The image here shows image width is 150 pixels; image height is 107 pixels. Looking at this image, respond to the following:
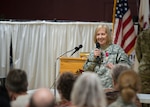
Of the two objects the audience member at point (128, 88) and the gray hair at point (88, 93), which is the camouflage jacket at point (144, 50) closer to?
the audience member at point (128, 88)

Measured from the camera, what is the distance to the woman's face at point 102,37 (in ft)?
14.1

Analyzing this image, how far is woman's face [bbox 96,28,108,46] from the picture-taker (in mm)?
4289

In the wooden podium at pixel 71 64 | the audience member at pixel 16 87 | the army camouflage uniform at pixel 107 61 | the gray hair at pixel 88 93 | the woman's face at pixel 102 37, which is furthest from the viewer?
the wooden podium at pixel 71 64

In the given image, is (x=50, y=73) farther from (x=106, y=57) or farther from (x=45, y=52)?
(x=106, y=57)

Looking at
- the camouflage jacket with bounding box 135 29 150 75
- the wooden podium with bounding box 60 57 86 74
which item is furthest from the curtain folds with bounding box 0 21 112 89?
the camouflage jacket with bounding box 135 29 150 75

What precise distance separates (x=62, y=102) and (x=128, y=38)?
359 centimetres

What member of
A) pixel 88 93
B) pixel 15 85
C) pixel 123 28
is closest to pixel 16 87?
pixel 15 85

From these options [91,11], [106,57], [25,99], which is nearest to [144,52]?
[106,57]

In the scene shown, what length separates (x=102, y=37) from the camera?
4.29 meters

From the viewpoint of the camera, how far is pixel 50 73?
23.9 feet

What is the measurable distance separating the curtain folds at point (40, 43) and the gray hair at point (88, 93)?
466 centimetres

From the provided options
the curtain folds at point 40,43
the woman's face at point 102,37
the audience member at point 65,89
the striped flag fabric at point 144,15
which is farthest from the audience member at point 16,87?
the curtain folds at point 40,43

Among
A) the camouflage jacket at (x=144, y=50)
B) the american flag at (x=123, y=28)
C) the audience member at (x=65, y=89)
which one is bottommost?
the audience member at (x=65, y=89)

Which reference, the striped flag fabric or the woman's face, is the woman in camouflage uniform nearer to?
the woman's face
